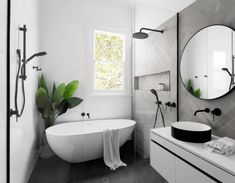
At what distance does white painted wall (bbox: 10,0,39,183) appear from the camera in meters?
1.31

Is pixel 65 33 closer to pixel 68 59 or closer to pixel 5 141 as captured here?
pixel 68 59

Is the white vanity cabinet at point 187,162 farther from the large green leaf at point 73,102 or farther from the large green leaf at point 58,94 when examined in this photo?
the large green leaf at point 58,94

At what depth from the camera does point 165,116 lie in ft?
6.61

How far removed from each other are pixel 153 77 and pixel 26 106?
1.78 meters

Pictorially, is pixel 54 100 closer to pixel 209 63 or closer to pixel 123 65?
pixel 123 65

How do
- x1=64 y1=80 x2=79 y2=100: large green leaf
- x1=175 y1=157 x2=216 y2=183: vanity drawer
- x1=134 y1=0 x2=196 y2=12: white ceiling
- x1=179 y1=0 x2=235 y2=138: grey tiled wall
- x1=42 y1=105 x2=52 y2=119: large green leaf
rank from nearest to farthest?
x1=175 y1=157 x2=216 y2=183: vanity drawer, x1=179 y1=0 x2=235 y2=138: grey tiled wall, x1=134 y1=0 x2=196 y2=12: white ceiling, x1=42 y1=105 x2=52 y2=119: large green leaf, x1=64 y1=80 x2=79 y2=100: large green leaf

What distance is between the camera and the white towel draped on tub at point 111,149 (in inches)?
82.0

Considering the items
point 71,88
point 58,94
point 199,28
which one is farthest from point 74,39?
point 199,28

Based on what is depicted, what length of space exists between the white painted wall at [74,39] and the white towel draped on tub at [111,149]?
42 cm

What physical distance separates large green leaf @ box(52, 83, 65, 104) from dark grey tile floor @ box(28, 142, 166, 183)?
0.80 meters

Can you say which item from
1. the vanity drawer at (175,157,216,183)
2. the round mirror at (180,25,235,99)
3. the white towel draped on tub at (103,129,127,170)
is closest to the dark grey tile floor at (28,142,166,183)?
the white towel draped on tub at (103,129,127,170)

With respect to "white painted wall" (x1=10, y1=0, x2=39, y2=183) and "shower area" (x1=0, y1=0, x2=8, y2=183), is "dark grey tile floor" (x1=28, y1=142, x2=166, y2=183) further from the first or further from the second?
"shower area" (x1=0, y1=0, x2=8, y2=183)

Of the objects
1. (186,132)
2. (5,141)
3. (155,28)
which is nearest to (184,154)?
(186,132)

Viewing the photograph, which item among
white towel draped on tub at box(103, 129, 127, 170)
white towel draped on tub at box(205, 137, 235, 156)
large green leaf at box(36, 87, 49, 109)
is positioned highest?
large green leaf at box(36, 87, 49, 109)
